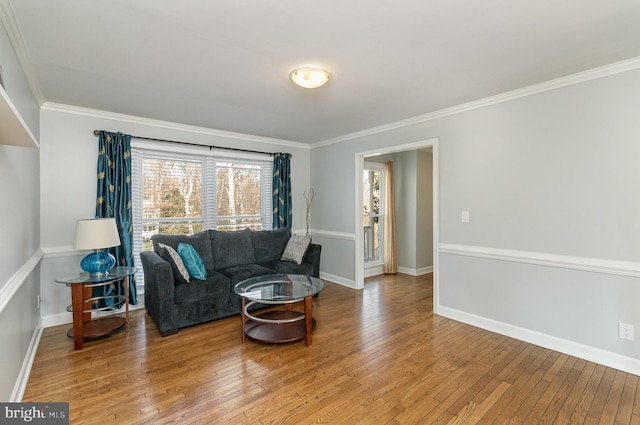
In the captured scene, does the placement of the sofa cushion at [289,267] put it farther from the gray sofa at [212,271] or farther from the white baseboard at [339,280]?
the white baseboard at [339,280]

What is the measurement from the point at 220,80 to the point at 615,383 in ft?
13.1

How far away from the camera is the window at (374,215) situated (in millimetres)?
5895

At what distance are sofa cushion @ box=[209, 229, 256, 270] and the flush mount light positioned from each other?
2.53 meters

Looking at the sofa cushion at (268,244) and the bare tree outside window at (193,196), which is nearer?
the bare tree outside window at (193,196)

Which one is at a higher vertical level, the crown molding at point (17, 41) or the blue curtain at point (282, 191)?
the crown molding at point (17, 41)

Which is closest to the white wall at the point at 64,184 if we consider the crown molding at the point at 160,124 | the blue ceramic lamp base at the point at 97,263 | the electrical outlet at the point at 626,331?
the crown molding at the point at 160,124

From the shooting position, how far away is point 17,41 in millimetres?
2051

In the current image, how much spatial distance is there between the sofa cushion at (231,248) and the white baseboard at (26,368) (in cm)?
183

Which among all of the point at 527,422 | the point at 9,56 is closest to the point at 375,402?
the point at 527,422

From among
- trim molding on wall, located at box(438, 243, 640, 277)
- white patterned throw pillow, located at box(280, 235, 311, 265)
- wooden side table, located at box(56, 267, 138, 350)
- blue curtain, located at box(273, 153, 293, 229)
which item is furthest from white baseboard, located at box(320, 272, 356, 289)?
wooden side table, located at box(56, 267, 138, 350)

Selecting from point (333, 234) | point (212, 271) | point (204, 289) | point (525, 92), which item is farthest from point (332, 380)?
point (525, 92)

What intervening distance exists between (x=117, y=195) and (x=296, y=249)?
2378mm

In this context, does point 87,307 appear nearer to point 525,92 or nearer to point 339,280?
point 339,280

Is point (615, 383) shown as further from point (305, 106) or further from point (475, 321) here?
point (305, 106)
